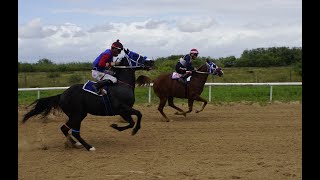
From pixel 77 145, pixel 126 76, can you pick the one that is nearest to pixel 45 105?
pixel 77 145

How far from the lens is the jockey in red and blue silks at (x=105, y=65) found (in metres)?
10.8

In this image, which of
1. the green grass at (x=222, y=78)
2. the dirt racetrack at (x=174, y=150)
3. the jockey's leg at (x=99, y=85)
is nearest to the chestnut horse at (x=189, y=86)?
the dirt racetrack at (x=174, y=150)

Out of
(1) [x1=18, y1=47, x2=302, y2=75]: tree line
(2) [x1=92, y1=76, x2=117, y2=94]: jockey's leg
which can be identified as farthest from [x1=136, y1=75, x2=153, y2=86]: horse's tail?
(1) [x1=18, y1=47, x2=302, y2=75]: tree line

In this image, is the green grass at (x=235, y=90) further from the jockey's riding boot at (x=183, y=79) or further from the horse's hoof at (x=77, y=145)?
the horse's hoof at (x=77, y=145)

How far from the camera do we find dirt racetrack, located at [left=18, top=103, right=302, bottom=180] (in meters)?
8.16

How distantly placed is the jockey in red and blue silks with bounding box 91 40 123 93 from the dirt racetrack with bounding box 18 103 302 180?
153cm

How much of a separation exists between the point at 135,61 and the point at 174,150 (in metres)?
2.34

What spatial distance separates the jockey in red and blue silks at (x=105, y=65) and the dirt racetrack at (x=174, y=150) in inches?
60.1

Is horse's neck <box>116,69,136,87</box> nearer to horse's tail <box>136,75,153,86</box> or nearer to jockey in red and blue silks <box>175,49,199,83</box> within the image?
horse's tail <box>136,75,153,86</box>

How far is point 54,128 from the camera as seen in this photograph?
1385 cm

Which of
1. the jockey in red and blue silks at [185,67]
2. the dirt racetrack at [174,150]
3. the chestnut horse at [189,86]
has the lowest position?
the dirt racetrack at [174,150]
